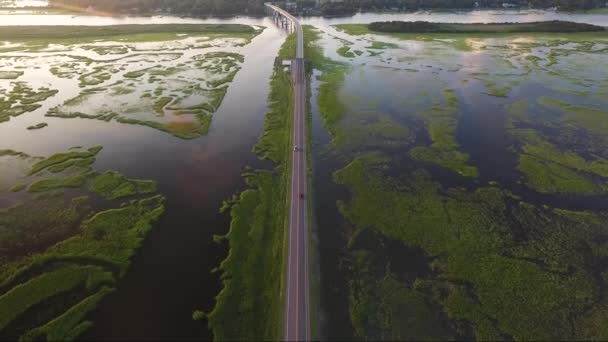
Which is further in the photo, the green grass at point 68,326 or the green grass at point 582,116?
the green grass at point 582,116

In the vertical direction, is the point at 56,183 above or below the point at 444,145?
below

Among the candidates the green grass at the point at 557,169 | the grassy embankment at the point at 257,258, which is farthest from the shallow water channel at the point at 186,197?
the green grass at the point at 557,169

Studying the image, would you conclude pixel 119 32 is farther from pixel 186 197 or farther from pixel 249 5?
pixel 186 197

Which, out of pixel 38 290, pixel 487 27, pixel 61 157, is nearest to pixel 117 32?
pixel 61 157

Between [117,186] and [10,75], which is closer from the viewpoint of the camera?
[117,186]

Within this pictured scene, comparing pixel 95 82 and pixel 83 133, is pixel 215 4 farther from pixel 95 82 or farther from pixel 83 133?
pixel 83 133

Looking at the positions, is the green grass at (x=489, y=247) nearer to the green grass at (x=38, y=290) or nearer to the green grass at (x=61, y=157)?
the green grass at (x=38, y=290)

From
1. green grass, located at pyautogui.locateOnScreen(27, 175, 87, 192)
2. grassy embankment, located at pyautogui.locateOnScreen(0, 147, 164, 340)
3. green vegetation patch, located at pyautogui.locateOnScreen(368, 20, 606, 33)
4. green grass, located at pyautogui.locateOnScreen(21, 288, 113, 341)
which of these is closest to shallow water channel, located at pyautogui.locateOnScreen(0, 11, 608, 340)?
green grass, located at pyautogui.locateOnScreen(21, 288, 113, 341)
